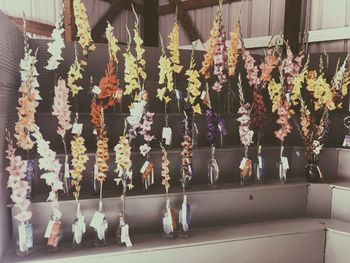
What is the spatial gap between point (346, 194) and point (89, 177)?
167 centimetres

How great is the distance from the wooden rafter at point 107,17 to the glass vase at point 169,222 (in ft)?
15.2

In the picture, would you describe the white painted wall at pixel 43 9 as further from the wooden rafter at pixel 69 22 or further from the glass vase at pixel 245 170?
the glass vase at pixel 245 170

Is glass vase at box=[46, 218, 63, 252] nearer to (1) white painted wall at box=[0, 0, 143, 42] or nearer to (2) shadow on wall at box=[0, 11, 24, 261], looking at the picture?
(2) shadow on wall at box=[0, 11, 24, 261]

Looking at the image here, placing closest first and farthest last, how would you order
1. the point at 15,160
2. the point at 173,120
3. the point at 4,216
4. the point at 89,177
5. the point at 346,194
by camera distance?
the point at 15,160 < the point at 4,216 < the point at 89,177 < the point at 346,194 < the point at 173,120

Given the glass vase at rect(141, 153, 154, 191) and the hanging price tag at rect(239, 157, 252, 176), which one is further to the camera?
the hanging price tag at rect(239, 157, 252, 176)

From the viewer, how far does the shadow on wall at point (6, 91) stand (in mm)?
1767

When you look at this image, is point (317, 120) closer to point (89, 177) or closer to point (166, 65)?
point (166, 65)

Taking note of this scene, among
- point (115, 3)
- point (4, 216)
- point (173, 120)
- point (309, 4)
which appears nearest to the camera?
point (4, 216)

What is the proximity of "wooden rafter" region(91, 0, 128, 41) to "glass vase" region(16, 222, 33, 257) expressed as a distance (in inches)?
186

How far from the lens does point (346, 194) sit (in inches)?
94.5

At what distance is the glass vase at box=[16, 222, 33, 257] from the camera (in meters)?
1.78

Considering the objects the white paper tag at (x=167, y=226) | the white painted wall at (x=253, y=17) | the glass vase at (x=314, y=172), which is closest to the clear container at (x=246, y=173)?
the glass vase at (x=314, y=172)

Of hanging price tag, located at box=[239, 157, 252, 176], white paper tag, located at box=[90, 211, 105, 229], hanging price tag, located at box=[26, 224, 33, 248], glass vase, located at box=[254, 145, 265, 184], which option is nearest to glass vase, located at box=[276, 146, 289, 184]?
glass vase, located at box=[254, 145, 265, 184]

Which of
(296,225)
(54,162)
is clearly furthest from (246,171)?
(54,162)
